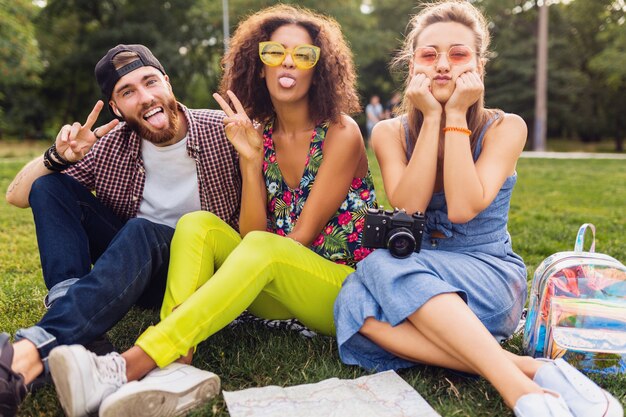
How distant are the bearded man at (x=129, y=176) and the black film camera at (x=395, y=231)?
2.89 ft

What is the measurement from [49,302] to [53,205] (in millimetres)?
528

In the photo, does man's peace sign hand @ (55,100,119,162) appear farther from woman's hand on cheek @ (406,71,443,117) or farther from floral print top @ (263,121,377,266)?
woman's hand on cheek @ (406,71,443,117)

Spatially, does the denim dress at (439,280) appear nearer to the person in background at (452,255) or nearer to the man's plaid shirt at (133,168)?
the person in background at (452,255)

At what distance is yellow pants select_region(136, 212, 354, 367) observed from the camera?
216 centimetres

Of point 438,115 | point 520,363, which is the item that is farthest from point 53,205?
point 520,363

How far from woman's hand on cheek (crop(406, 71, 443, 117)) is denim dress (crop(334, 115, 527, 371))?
262mm

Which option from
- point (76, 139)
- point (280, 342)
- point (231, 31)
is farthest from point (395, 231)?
point (231, 31)

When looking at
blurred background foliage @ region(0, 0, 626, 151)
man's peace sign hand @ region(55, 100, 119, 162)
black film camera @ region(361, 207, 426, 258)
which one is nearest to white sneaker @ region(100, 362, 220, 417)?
black film camera @ region(361, 207, 426, 258)

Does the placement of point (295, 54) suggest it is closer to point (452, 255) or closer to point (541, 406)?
point (452, 255)

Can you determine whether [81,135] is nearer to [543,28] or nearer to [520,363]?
[520,363]

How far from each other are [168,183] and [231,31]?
24773 mm

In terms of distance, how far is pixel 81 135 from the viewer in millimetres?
2863

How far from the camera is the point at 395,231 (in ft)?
7.61

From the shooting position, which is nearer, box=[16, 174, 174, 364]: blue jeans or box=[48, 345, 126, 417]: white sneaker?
box=[48, 345, 126, 417]: white sneaker
